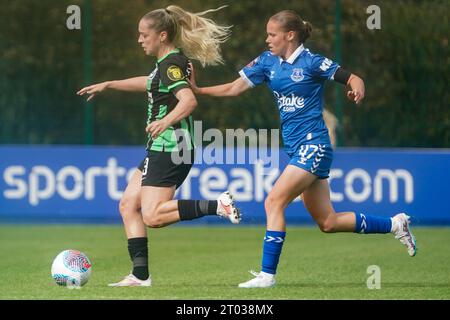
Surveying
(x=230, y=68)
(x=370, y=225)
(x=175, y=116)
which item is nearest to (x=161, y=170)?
(x=175, y=116)

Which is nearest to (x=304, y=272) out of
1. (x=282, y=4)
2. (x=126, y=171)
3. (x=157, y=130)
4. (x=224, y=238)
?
(x=157, y=130)

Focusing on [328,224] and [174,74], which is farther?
[328,224]

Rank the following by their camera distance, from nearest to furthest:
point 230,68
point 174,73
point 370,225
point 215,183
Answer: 1. point 174,73
2. point 370,225
3. point 215,183
4. point 230,68

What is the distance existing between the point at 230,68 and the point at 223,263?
229 inches

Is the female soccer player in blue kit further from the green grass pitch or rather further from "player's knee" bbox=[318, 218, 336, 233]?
the green grass pitch

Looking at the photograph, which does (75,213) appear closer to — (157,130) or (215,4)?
(215,4)

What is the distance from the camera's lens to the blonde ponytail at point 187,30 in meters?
9.25

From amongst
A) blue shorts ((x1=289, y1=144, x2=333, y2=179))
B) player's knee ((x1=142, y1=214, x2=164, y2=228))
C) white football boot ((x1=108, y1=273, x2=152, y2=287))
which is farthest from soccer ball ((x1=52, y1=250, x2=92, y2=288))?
blue shorts ((x1=289, y1=144, x2=333, y2=179))

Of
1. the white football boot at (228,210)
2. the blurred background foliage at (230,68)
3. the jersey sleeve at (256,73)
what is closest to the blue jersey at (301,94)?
the jersey sleeve at (256,73)

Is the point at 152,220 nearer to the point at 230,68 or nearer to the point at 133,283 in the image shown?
the point at 133,283

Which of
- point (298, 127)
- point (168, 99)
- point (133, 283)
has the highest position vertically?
point (168, 99)

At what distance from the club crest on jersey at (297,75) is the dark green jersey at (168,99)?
0.82 meters

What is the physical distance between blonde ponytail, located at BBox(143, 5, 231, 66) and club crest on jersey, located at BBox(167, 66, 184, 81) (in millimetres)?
365

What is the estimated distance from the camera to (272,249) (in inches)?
351
